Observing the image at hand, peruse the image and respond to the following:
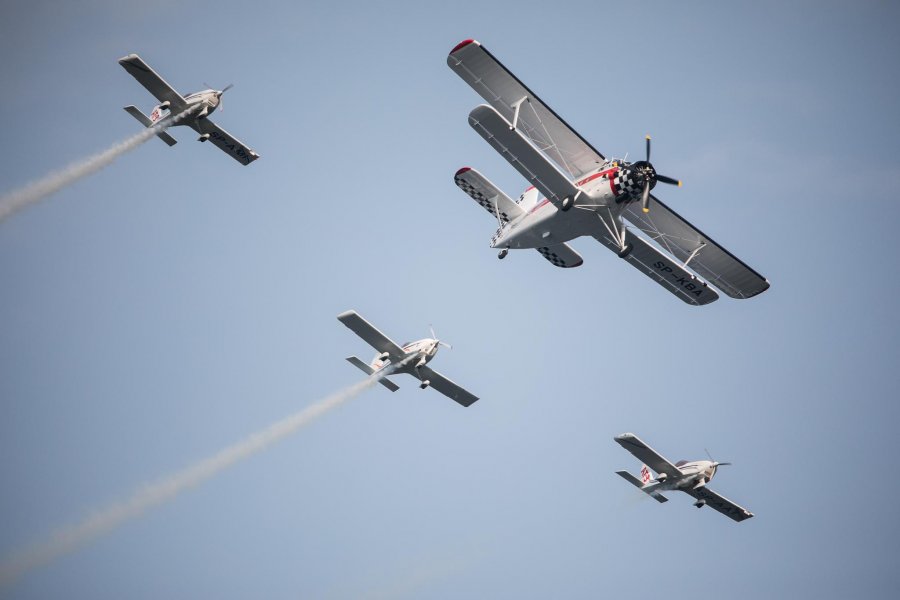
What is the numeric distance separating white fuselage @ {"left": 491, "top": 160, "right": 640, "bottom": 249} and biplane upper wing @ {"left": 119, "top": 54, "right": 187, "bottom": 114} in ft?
50.0

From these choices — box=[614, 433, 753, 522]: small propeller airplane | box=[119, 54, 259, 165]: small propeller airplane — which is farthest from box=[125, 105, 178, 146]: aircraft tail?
box=[614, 433, 753, 522]: small propeller airplane

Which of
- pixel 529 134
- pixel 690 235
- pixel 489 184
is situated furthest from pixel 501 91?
pixel 690 235

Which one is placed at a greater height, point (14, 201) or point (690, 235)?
point (690, 235)

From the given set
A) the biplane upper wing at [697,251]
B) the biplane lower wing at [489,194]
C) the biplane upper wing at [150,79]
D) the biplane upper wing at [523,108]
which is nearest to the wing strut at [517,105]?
the biplane upper wing at [523,108]

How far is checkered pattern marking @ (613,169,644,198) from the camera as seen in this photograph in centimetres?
3491

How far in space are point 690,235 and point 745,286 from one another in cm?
310

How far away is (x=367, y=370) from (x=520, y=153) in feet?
37.5

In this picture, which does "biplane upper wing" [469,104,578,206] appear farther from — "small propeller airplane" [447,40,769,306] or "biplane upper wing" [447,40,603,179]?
"biplane upper wing" [447,40,603,179]

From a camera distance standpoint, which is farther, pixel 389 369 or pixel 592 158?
pixel 389 369

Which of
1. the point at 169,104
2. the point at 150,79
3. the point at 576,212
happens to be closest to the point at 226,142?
the point at 169,104

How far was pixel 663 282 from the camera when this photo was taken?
132 feet

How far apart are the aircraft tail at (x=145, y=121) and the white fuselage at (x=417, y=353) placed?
1324 centimetres

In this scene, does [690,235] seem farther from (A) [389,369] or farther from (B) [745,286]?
(A) [389,369]

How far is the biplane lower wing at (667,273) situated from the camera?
1534 inches
